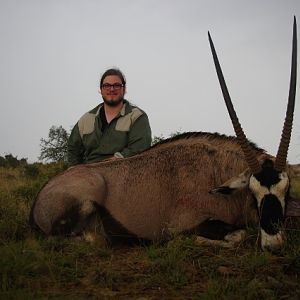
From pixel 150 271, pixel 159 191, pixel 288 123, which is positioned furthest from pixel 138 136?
pixel 150 271

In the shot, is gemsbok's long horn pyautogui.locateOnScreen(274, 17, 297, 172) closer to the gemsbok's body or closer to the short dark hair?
the gemsbok's body

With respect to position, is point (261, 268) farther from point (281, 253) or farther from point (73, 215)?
point (73, 215)

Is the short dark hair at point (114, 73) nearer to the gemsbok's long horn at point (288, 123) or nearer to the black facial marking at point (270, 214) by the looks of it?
the gemsbok's long horn at point (288, 123)

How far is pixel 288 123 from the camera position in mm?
4309

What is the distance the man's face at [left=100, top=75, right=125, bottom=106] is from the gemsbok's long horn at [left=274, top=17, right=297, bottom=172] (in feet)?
9.44

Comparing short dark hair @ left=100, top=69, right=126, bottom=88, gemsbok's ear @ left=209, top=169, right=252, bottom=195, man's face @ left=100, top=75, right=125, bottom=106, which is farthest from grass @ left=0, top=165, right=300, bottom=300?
short dark hair @ left=100, top=69, right=126, bottom=88

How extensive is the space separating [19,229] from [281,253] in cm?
283

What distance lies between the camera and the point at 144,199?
15.8 ft

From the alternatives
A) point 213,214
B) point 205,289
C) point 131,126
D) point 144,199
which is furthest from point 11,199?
point 205,289

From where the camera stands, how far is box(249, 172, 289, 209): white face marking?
161 inches

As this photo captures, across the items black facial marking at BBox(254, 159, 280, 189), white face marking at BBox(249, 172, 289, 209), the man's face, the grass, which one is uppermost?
the man's face

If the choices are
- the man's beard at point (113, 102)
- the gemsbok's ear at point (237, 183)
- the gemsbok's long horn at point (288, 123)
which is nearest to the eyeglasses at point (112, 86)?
the man's beard at point (113, 102)

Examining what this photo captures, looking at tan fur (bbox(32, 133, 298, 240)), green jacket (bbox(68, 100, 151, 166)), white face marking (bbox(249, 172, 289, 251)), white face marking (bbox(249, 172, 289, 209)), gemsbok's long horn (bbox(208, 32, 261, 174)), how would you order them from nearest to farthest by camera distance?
white face marking (bbox(249, 172, 289, 251)), white face marking (bbox(249, 172, 289, 209)), gemsbok's long horn (bbox(208, 32, 261, 174)), tan fur (bbox(32, 133, 298, 240)), green jacket (bbox(68, 100, 151, 166))

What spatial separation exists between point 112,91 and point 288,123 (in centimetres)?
301
